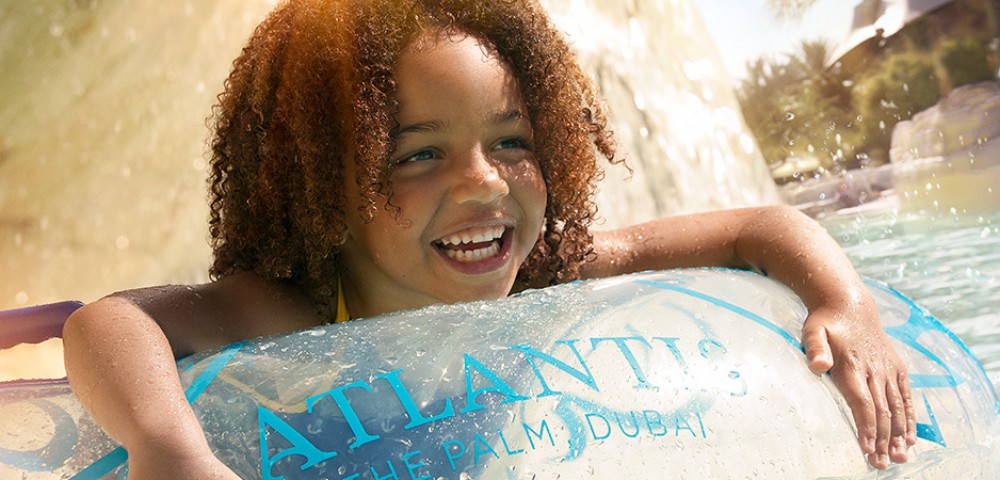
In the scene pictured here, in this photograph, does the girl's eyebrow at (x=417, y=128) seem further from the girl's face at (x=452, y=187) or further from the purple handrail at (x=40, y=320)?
the purple handrail at (x=40, y=320)

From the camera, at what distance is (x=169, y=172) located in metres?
3.47

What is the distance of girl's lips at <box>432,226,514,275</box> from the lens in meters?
1.91

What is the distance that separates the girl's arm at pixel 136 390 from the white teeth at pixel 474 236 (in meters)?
0.52

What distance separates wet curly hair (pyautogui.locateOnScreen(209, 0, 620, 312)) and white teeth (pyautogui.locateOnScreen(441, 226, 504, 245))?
0.46 ft

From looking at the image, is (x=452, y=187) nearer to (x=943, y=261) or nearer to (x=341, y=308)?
(x=341, y=308)

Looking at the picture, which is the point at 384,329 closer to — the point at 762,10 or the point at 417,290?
the point at 417,290

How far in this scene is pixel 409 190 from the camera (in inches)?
73.1

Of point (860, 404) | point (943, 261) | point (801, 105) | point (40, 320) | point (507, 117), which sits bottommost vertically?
point (943, 261)

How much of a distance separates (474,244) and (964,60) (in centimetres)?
516

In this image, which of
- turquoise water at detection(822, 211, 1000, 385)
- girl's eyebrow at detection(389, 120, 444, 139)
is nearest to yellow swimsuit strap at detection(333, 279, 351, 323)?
girl's eyebrow at detection(389, 120, 444, 139)

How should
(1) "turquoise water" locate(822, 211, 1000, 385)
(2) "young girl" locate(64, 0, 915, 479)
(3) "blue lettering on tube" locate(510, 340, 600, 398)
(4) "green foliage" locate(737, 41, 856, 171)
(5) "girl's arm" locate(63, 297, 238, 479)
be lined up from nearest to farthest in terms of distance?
1. (5) "girl's arm" locate(63, 297, 238, 479)
2. (3) "blue lettering on tube" locate(510, 340, 600, 398)
3. (2) "young girl" locate(64, 0, 915, 479)
4. (1) "turquoise water" locate(822, 211, 1000, 385)
5. (4) "green foliage" locate(737, 41, 856, 171)

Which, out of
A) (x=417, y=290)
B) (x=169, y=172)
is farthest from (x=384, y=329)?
(x=169, y=172)

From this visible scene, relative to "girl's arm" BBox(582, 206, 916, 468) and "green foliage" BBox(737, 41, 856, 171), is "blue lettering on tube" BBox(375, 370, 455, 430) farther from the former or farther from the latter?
"green foliage" BBox(737, 41, 856, 171)

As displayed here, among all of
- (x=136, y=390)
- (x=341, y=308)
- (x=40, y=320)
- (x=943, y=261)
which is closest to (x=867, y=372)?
(x=341, y=308)
